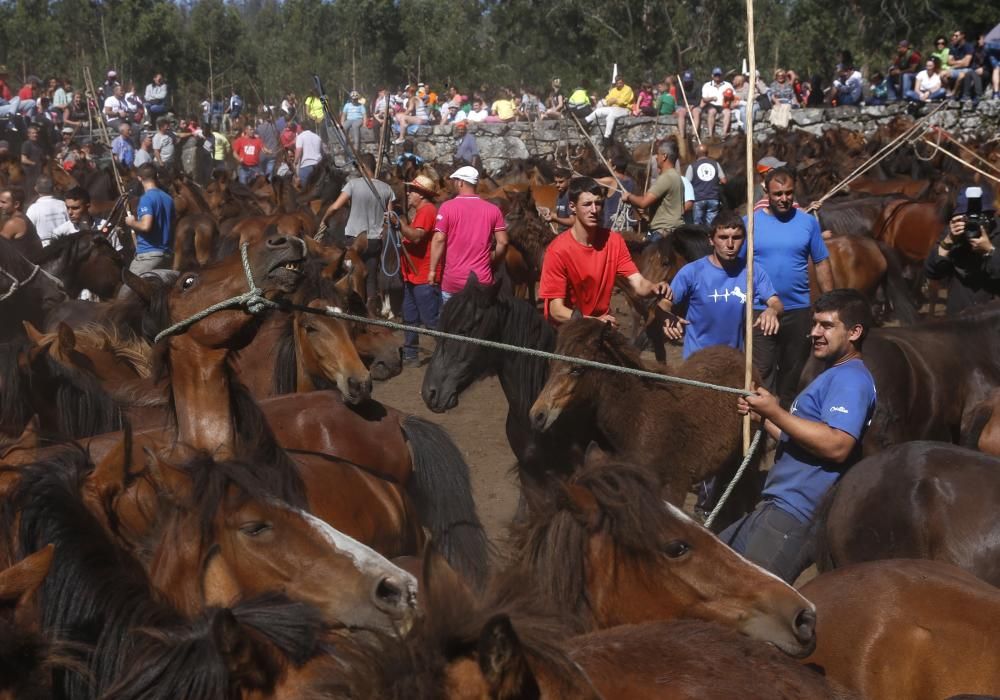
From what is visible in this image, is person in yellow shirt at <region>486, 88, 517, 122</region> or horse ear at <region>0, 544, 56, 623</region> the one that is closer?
horse ear at <region>0, 544, 56, 623</region>

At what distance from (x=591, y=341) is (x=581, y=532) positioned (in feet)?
8.03

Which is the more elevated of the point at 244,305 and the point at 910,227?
the point at 244,305

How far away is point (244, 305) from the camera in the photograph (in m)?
4.46

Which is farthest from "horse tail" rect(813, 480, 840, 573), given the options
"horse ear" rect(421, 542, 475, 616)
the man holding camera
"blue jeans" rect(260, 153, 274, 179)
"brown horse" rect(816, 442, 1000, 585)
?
"blue jeans" rect(260, 153, 274, 179)

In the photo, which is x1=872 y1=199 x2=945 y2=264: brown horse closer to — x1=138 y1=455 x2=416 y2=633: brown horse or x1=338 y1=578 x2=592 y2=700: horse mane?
x1=138 y1=455 x2=416 y2=633: brown horse

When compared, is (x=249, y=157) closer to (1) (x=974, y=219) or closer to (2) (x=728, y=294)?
(1) (x=974, y=219)

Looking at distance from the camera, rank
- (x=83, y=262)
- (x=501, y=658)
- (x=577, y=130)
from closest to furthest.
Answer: (x=501, y=658) < (x=83, y=262) < (x=577, y=130)

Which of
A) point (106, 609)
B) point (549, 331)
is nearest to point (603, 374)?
point (549, 331)

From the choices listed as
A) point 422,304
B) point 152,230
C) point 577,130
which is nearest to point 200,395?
point 422,304

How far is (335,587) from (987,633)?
1.97 meters

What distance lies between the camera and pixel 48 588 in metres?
2.73

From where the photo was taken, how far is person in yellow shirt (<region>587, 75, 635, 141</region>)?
89.1 feet

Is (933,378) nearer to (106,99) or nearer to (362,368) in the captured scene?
(362,368)

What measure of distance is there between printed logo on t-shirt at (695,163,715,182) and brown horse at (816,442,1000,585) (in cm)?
999
